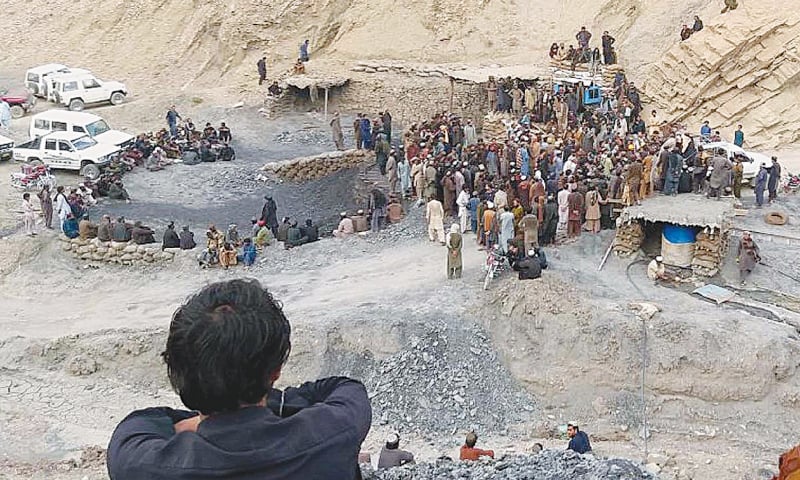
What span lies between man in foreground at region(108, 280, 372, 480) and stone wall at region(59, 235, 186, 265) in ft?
53.4

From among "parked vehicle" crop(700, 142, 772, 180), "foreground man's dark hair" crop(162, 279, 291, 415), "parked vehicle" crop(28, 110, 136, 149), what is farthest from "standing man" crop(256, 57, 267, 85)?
"foreground man's dark hair" crop(162, 279, 291, 415)

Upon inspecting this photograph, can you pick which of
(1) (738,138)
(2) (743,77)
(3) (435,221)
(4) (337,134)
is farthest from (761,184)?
(4) (337,134)

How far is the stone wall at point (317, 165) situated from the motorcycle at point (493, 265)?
10517mm

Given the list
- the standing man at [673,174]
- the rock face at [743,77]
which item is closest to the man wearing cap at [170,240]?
the standing man at [673,174]

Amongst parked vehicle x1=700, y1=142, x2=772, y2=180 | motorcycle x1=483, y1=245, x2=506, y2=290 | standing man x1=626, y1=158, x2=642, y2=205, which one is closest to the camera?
motorcycle x1=483, y1=245, x2=506, y2=290

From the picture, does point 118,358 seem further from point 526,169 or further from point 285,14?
point 285,14

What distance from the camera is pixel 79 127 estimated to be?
26.5 metres

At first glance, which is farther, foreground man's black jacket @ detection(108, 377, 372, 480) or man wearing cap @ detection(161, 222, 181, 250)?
man wearing cap @ detection(161, 222, 181, 250)

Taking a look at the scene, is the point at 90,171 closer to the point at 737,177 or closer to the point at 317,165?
the point at 317,165

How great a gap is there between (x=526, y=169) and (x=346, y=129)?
10168mm

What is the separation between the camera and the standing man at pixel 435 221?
18.9 meters

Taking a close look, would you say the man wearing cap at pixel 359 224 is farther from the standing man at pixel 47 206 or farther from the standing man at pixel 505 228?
the standing man at pixel 47 206

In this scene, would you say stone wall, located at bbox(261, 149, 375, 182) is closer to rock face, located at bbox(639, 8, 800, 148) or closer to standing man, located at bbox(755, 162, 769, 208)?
rock face, located at bbox(639, 8, 800, 148)

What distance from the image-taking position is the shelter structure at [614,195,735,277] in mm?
16875
